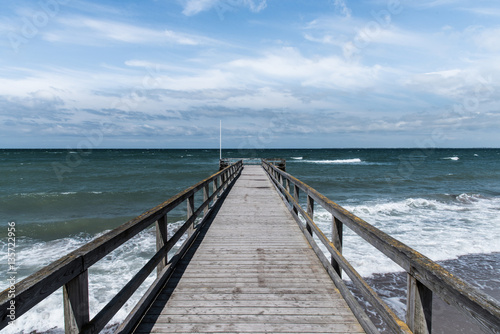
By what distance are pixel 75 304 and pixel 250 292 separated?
1.99 meters

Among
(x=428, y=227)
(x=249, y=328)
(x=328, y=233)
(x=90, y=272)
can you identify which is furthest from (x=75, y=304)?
(x=428, y=227)

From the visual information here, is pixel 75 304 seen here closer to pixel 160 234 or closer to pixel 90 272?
pixel 160 234

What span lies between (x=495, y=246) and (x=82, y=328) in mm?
11673

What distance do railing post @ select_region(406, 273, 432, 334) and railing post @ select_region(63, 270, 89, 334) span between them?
202 cm

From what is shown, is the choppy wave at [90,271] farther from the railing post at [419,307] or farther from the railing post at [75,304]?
the railing post at [419,307]

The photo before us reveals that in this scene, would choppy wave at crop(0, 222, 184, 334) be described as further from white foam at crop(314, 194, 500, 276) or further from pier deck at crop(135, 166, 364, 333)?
white foam at crop(314, 194, 500, 276)

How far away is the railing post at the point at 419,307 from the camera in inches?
72.5

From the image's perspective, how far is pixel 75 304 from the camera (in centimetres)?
197

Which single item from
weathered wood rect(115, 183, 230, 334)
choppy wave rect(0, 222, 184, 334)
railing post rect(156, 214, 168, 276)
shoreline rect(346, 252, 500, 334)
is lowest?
choppy wave rect(0, 222, 184, 334)

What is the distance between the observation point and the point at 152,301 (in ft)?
10.8

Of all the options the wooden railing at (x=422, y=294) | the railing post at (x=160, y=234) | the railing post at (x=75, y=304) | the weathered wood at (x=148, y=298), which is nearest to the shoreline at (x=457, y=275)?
the wooden railing at (x=422, y=294)

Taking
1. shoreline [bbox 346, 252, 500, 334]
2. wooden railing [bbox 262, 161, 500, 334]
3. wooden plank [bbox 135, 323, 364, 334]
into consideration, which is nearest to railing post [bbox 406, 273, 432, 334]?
wooden railing [bbox 262, 161, 500, 334]

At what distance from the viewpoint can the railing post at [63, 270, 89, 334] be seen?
1917 mm

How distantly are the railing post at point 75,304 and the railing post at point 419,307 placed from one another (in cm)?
202
